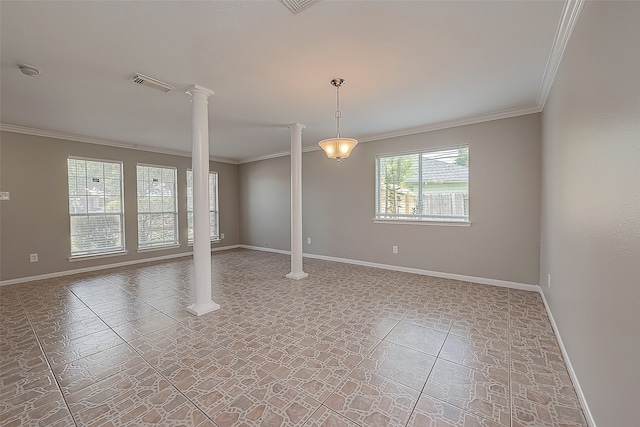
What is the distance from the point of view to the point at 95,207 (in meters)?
5.31

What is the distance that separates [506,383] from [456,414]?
0.57 metres

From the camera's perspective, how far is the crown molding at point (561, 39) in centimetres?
178

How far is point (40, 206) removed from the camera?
467cm

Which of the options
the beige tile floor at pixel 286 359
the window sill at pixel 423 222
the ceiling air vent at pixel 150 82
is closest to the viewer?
the beige tile floor at pixel 286 359

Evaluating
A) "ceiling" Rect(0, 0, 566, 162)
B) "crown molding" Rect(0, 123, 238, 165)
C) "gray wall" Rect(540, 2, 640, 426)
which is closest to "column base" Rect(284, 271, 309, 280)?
"ceiling" Rect(0, 0, 566, 162)

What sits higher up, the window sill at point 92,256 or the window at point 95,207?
the window at point 95,207

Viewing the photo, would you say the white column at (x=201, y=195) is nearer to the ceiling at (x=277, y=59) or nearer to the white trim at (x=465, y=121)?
the ceiling at (x=277, y=59)

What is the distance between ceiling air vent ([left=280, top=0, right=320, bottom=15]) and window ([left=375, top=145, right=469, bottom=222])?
352 centimetres

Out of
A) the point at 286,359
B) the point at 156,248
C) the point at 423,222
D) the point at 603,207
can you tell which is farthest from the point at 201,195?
the point at 156,248

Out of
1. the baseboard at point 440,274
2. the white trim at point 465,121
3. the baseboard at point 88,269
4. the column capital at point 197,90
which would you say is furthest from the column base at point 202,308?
the white trim at point 465,121

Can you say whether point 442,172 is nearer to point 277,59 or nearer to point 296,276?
point 296,276

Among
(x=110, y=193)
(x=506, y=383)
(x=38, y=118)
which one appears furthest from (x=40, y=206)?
(x=506, y=383)

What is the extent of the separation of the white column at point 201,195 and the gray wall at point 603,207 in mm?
3344

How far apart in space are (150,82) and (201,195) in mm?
1317
